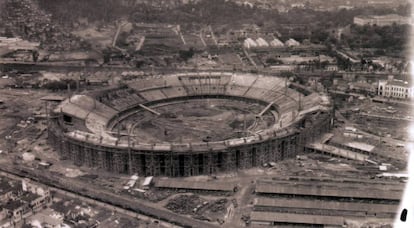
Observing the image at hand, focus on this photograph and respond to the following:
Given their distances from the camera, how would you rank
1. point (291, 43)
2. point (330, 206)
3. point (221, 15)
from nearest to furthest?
point (330, 206), point (291, 43), point (221, 15)

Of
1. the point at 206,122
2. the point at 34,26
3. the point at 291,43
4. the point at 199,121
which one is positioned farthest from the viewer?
the point at 34,26

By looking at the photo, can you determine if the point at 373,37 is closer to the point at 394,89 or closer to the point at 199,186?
the point at 394,89

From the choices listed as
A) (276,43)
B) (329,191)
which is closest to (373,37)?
(276,43)

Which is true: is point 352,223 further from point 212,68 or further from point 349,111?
point 212,68

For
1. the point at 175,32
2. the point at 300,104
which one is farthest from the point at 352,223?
the point at 175,32

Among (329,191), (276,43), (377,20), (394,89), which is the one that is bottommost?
(329,191)

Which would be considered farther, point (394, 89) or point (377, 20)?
point (377, 20)

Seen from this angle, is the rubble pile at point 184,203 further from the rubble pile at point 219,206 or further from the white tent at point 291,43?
the white tent at point 291,43

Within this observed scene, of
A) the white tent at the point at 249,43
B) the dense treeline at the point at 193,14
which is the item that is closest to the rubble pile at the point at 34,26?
the dense treeline at the point at 193,14
